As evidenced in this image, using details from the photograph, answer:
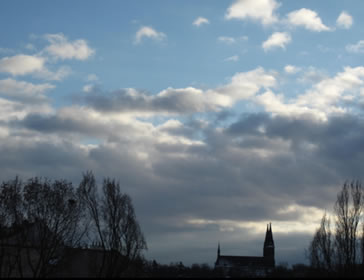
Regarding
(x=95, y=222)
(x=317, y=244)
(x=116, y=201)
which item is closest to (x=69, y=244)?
(x=95, y=222)

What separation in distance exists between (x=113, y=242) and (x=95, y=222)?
10.5 ft

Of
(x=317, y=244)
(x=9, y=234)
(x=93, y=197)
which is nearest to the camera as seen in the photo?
(x=9, y=234)

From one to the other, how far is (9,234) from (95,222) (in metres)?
9.34

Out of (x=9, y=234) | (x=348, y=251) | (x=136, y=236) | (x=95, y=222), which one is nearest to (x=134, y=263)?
(x=136, y=236)

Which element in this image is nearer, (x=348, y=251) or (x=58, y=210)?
(x=58, y=210)

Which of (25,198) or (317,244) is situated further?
(317,244)

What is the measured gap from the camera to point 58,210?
50.7m

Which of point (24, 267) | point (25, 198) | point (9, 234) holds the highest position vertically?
point (25, 198)

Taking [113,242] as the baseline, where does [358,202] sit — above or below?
above

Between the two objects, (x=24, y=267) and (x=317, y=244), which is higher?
(x=317, y=244)

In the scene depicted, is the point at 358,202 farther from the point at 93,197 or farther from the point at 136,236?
the point at 93,197

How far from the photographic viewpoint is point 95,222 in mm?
51906

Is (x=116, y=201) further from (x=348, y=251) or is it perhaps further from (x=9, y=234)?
(x=348, y=251)

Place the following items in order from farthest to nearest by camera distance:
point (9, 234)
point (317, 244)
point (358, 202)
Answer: point (317, 244) < point (358, 202) < point (9, 234)
